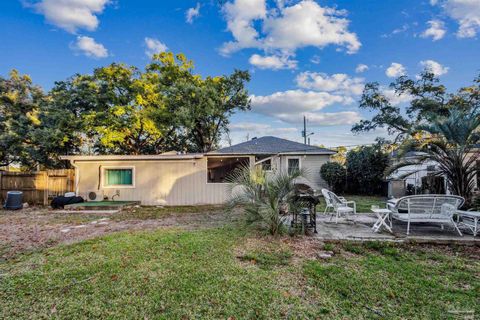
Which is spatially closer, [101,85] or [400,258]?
[400,258]

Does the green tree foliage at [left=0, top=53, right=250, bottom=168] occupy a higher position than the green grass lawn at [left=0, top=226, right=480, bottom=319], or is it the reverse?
the green tree foliage at [left=0, top=53, right=250, bottom=168]

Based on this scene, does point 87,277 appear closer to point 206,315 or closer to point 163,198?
point 206,315

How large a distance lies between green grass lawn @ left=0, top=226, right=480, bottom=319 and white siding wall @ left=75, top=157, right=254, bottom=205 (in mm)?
6844

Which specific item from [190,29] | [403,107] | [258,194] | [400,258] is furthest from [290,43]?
[403,107]

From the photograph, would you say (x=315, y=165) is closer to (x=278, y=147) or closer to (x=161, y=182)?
(x=278, y=147)

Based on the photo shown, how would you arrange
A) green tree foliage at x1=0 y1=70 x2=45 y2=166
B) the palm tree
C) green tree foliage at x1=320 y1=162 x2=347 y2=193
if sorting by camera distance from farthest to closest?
green tree foliage at x1=0 y1=70 x2=45 y2=166, green tree foliage at x1=320 y1=162 x2=347 y2=193, the palm tree

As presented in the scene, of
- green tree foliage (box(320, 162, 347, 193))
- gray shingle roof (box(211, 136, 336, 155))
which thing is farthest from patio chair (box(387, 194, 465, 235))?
green tree foliage (box(320, 162, 347, 193))

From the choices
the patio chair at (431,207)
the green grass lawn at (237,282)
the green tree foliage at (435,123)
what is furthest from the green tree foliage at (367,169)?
the green grass lawn at (237,282)

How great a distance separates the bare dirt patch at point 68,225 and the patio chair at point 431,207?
4741 millimetres

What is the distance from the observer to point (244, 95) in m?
18.8

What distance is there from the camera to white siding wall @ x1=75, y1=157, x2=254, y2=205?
11.7m

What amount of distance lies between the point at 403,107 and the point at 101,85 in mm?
23111

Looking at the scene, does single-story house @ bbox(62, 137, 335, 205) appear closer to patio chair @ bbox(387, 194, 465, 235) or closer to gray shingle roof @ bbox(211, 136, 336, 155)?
gray shingle roof @ bbox(211, 136, 336, 155)

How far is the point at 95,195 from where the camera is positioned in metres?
11.6
